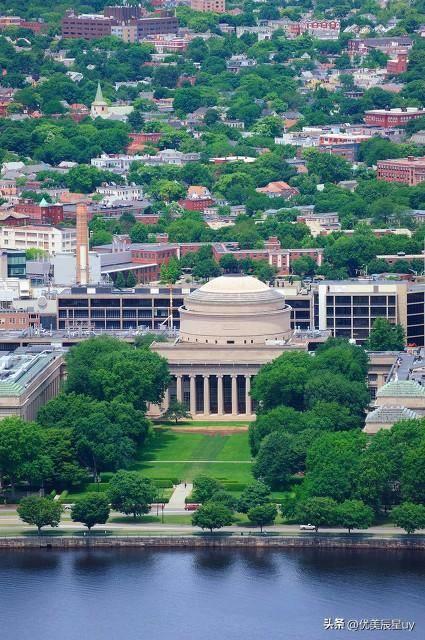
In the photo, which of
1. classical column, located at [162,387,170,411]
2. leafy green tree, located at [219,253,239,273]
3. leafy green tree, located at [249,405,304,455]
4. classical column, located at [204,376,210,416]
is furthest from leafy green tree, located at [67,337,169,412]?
leafy green tree, located at [219,253,239,273]

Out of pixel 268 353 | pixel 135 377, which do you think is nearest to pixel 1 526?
pixel 135 377

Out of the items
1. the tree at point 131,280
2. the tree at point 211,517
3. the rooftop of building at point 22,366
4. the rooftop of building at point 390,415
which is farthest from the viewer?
the tree at point 131,280

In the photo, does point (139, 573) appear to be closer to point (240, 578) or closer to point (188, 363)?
point (240, 578)

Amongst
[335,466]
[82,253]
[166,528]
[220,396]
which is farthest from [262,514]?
[82,253]

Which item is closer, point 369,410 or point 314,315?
point 369,410

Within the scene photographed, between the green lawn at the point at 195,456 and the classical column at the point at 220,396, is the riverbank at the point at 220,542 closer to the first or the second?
the green lawn at the point at 195,456

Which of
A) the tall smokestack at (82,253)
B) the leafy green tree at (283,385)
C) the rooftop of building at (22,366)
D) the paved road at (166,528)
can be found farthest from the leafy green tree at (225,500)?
the tall smokestack at (82,253)

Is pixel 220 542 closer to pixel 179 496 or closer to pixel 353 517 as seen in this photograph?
pixel 353 517
